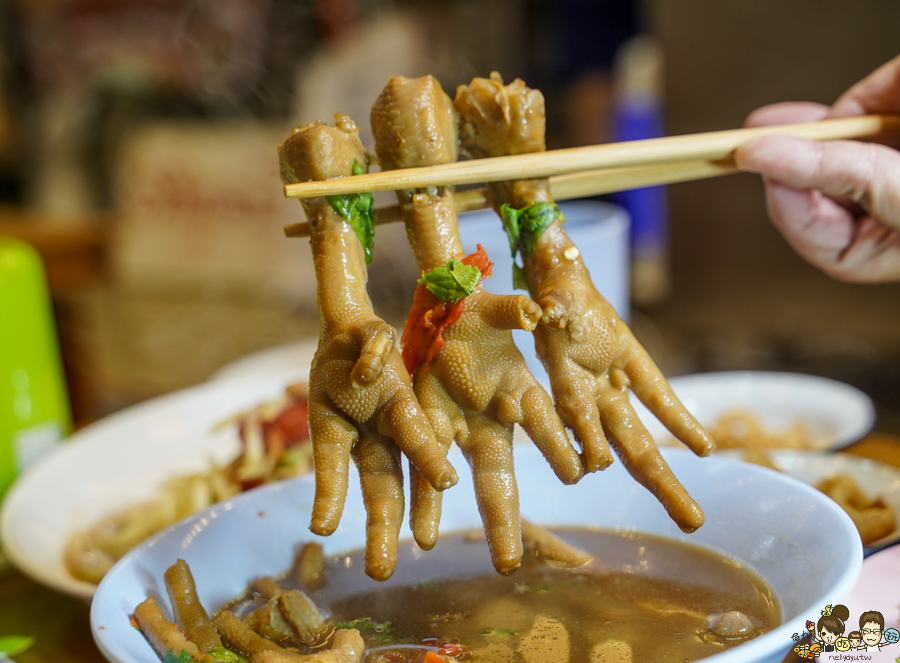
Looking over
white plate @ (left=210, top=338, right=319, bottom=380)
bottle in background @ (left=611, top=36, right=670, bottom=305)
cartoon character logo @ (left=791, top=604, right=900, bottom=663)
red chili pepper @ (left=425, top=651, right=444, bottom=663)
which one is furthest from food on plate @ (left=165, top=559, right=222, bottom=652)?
bottle in background @ (left=611, top=36, right=670, bottom=305)

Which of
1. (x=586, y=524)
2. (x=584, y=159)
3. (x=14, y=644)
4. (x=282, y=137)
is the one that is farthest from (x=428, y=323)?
(x=282, y=137)

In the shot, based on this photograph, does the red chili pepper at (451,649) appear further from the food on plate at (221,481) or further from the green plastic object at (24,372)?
the green plastic object at (24,372)

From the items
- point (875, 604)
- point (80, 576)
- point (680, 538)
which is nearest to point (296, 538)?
point (80, 576)

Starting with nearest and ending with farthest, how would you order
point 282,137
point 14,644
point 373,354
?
point 373,354 < point 14,644 < point 282,137

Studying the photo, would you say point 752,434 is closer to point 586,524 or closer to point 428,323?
point 586,524

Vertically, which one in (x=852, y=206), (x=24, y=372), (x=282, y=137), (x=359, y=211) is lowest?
(x=24, y=372)

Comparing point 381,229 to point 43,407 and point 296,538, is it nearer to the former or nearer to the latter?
point 43,407
